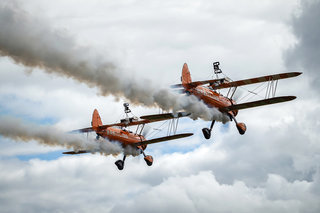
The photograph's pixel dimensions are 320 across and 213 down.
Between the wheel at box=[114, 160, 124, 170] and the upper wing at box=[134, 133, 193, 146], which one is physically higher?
the upper wing at box=[134, 133, 193, 146]

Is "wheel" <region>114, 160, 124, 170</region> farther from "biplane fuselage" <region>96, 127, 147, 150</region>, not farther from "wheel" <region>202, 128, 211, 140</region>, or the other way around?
"wheel" <region>202, 128, 211, 140</region>

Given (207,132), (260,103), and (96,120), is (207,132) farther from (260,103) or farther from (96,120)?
(96,120)

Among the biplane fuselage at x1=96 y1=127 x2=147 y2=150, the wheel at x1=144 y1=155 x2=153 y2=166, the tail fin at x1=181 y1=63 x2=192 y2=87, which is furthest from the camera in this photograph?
the wheel at x1=144 y1=155 x2=153 y2=166

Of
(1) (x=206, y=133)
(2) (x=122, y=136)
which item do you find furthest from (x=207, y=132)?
(2) (x=122, y=136)

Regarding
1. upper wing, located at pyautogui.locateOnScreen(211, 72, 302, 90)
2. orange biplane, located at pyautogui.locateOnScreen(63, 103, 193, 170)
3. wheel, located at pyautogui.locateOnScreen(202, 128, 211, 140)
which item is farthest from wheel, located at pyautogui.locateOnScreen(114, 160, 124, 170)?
upper wing, located at pyautogui.locateOnScreen(211, 72, 302, 90)

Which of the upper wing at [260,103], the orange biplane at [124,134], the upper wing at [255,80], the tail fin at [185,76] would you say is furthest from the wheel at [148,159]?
the tail fin at [185,76]

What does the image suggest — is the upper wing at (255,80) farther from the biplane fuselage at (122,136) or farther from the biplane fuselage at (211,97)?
the biplane fuselage at (122,136)

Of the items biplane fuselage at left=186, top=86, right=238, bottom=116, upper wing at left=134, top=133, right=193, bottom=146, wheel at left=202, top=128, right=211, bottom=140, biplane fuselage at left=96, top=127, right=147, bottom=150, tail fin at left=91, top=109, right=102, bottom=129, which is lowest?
wheel at left=202, top=128, right=211, bottom=140

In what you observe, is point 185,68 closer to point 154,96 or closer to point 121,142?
point 154,96

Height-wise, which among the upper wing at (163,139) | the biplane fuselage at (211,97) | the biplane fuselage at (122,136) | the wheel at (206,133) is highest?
the biplane fuselage at (211,97)

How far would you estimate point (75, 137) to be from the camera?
39594 mm

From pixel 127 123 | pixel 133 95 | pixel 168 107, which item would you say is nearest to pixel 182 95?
pixel 168 107

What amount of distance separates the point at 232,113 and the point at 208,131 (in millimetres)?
2168

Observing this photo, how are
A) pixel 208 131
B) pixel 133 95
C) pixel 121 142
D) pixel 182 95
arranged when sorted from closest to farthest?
pixel 133 95, pixel 182 95, pixel 208 131, pixel 121 142
